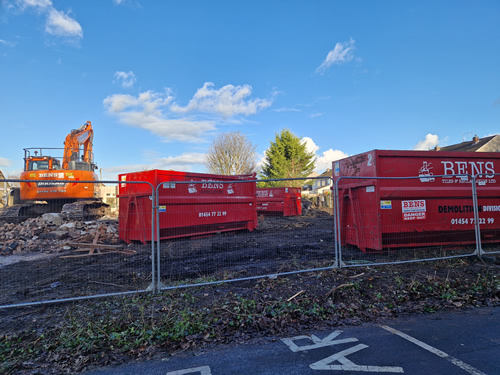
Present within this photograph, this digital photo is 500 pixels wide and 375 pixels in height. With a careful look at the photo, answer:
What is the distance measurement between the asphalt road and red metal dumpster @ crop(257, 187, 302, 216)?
17899mm

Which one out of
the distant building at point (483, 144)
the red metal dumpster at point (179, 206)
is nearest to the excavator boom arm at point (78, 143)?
the red metal dumpster at point (179, 206)

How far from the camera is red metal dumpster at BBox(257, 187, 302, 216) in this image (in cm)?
2184

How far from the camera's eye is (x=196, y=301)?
15.1ft

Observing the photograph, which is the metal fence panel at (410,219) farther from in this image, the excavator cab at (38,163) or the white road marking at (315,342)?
the excavator cab at (38,163)

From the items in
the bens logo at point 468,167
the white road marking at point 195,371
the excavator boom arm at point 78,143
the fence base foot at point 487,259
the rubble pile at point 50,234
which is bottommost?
the white road marking at point 195,371

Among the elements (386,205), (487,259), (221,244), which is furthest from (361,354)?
(221,244)

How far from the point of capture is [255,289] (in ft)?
16.6

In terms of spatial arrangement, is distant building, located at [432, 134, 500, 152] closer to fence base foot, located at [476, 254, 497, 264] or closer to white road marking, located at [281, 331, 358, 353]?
fence base foot, located at [476, 254, 497, 264]

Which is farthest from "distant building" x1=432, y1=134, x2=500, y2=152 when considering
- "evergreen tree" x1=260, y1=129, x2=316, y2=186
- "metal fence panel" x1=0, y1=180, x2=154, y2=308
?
"metal fence panel" x1=0, y1=180, x2=154, y2=308

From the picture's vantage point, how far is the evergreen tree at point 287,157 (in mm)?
40406

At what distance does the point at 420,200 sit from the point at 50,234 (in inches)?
479

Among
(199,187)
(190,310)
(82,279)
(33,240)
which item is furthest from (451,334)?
(33,240)

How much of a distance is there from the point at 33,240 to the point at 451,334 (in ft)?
40.7

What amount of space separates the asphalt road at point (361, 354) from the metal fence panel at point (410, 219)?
2876 millimetres
